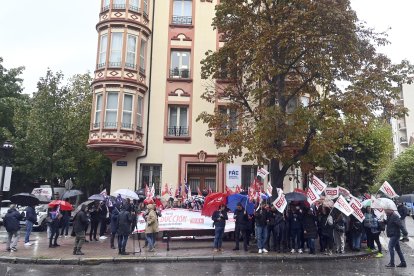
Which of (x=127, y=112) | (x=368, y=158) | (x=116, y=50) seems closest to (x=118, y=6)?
(x=116, y=50)

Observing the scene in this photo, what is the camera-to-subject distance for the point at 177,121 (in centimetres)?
2427

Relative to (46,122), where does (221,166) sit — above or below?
below

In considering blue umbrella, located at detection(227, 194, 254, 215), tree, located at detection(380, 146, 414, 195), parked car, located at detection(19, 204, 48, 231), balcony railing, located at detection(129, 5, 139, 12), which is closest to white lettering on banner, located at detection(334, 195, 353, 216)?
blue umbrella, located at detection(227, 194, 254, 215)

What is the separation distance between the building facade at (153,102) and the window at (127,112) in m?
0.06

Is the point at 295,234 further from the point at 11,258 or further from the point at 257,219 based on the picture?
the point at 11,258

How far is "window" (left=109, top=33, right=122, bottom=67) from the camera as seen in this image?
23.3 metres

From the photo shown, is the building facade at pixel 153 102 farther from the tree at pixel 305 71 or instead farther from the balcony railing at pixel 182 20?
the tree at pixel 305 71

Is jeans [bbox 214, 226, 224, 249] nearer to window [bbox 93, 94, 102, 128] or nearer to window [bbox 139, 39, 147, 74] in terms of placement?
window [bbox 93, 94, 102, 128]

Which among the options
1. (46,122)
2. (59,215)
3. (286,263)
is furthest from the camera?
(46,122)

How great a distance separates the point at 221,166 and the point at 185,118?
3.71 metres

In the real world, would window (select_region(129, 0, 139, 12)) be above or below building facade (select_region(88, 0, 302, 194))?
above

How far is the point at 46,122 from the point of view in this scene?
94.7 ft

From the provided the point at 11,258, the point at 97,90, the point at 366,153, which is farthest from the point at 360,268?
the point at 366,153

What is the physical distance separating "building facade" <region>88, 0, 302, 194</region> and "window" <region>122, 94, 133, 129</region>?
0.06 meters
